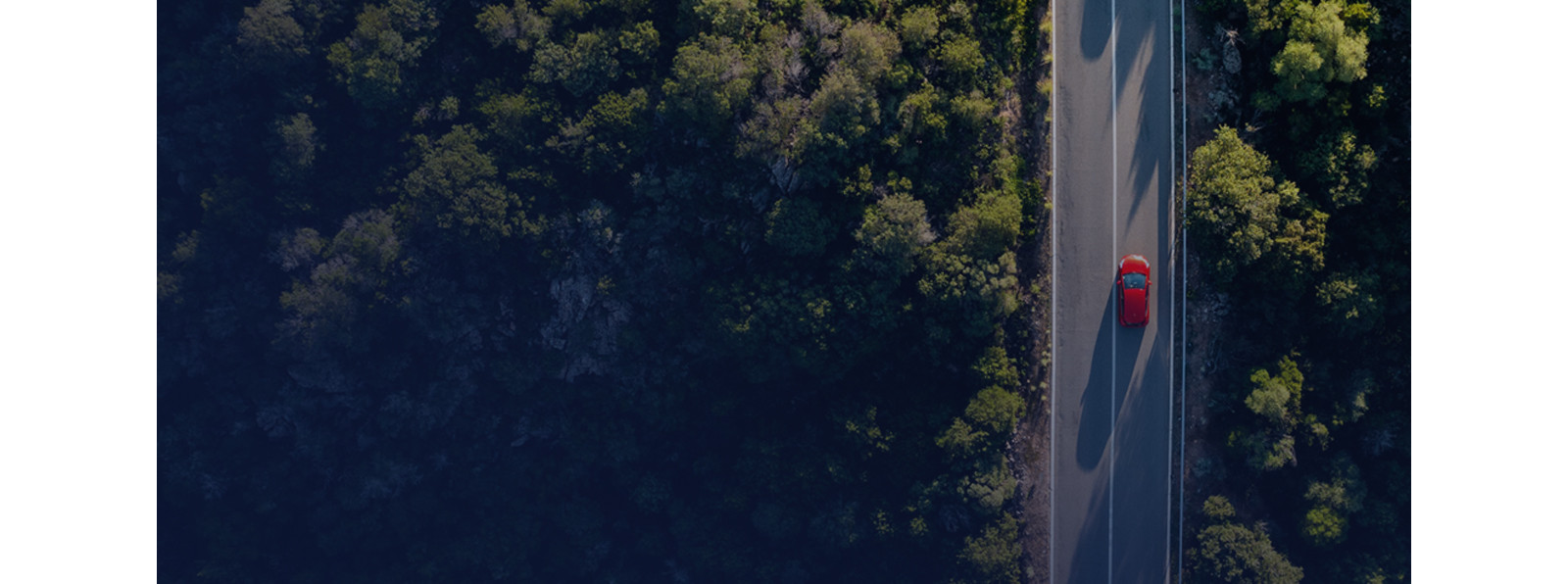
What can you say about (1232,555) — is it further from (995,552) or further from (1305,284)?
(1305,284)

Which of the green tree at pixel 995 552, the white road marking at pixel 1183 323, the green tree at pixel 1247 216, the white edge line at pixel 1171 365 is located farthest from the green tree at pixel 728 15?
the green tree at pixel 995 552

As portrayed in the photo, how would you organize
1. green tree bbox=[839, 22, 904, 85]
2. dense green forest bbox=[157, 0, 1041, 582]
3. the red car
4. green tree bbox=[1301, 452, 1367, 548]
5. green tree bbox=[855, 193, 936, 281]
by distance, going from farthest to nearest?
dense green forest bbox=[157, 0, 1041, 582]
green tree bbox=[855, 193, 936, 281]
green tree bbox=[1301, 452, 1367, 548]
the red car
green tree bbox=[839, 22, 904, 85]

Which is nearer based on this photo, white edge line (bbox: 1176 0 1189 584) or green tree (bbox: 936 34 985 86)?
green tree (bbox: 936 34 985 86)

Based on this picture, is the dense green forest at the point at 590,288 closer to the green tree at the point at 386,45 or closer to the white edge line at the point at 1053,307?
the green tree at the point at 386,45

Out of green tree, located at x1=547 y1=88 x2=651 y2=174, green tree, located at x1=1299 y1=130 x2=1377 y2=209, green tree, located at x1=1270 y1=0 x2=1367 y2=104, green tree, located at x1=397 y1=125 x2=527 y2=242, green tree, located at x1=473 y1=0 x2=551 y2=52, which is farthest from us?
green tree, located at x1=397 y1=125 x2=527 y2=242

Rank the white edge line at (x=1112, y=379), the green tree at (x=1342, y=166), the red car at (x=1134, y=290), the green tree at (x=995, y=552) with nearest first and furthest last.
→ the green tree at (x=1342, y=166) < the red car at (x=1134, y=290) < the white edge line at (x=1112, y=379) < the green tree at (x=995, y=552)

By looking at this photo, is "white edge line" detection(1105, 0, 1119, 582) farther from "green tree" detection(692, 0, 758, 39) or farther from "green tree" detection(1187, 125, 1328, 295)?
"green tree" detection(692, 0, 758, 39)

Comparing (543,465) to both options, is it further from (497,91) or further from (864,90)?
(864,90)

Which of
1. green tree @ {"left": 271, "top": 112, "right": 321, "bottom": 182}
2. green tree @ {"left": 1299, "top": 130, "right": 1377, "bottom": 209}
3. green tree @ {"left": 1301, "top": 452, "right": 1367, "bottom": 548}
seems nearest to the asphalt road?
green tree @ {"left": 1299, "top": 130, "right": 1377, "bottom": 209}
